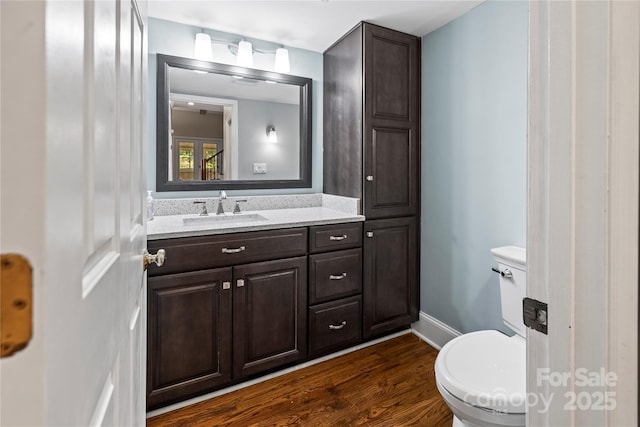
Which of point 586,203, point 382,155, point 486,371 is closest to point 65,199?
point 586,203

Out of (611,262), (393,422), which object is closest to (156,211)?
(393,422)

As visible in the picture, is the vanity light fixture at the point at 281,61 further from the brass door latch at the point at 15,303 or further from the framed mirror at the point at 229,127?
the brass door latch at the point at 15,303

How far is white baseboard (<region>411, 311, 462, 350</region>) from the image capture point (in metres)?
2.30

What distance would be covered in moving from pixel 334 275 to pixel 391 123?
1126mm

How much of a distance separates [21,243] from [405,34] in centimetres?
264

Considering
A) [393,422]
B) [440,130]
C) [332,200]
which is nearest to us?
[393,422]

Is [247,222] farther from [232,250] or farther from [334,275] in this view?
[334,275]

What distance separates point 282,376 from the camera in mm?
2004

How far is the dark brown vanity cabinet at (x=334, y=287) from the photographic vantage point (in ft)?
6.83

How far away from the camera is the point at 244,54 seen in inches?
91.4

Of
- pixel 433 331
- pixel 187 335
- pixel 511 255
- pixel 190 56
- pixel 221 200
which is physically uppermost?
pixel 190 56

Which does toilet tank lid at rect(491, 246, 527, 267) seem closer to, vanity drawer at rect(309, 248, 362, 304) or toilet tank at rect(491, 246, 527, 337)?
toilet tank at rect(491, 246, 527, 337)

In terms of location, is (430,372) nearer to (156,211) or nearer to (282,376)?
(282,376)

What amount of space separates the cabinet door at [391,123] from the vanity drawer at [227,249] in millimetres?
609
